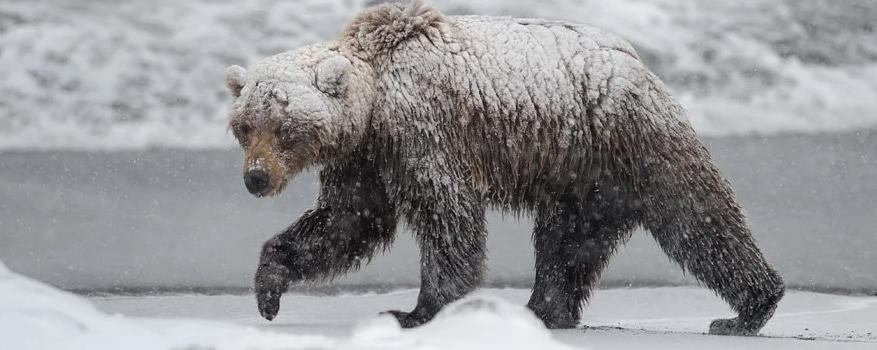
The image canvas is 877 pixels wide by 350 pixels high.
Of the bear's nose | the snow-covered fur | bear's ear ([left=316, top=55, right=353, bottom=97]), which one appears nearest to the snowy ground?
the snow-covered fur

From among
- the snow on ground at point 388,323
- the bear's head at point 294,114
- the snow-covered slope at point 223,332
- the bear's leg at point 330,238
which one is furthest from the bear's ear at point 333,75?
the snow-covered slope at point 223,332

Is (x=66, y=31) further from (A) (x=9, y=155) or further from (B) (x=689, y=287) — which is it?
(B) (x=689, y=287)

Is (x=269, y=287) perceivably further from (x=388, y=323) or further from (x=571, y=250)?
(x=388, y=323)

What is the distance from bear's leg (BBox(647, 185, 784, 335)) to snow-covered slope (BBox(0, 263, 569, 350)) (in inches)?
114

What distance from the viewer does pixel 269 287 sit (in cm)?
821

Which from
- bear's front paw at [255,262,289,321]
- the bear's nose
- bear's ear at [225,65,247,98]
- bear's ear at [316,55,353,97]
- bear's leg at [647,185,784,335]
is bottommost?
bear's front paw at [255,262,289,321]

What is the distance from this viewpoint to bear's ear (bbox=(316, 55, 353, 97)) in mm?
7598

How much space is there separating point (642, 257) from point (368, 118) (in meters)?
6.04

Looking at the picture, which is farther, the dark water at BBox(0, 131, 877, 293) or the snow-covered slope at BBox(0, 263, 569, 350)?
the dark water at BBox(0, 131, 877, 293)

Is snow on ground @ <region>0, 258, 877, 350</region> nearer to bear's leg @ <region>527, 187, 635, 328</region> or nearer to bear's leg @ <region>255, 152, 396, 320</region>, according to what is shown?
bear's leg @ <region>255, 152, 396, 320</region>

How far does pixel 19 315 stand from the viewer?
18.6ft

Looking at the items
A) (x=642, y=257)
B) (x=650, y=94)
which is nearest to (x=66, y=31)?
(x=642, y=257)

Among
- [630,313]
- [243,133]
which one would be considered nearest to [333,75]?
[243,133]

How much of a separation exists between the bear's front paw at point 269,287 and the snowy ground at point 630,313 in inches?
3.9
